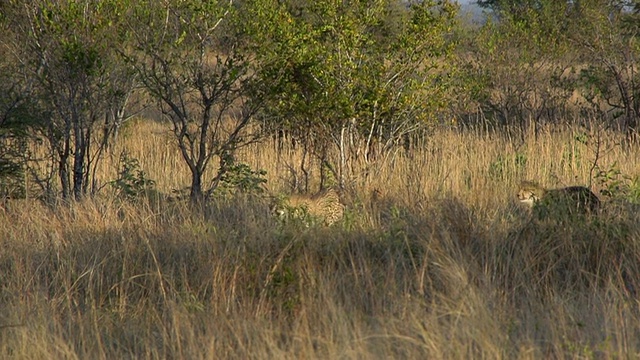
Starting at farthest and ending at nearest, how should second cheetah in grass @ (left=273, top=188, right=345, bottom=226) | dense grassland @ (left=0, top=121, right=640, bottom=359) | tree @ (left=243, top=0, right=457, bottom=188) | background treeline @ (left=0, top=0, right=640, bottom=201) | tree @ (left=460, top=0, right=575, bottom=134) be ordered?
tree @ (left=460, top=0, right=575, bottom=134) → tree @ (left=243, top=0, right=457, bottom=188) → background treeline @ (left=0, top=0, right=640, bottom=201) → second cheetah in grass @ (left=273, top=188, right=345, bottom=226) → dense grassland @ (left=0, top=121, right=640, bottom=359)

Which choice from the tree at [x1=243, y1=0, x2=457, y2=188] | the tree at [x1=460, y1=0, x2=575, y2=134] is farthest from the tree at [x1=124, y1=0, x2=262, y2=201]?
the tree at [x1=460, y1=0, x2=575, y2=134]

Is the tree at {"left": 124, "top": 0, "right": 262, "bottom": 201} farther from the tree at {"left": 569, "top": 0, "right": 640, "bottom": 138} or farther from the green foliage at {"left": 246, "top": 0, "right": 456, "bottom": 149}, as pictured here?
the tree at {"left": 569, "top": 0, "right": 640, "bottom": 138}

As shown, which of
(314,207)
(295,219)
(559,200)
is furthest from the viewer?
(314,207)

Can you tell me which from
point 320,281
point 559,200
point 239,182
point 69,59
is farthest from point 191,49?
point 320,281

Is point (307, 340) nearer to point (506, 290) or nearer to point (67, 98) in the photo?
point (506, 290)

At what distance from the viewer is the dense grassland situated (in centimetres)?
434

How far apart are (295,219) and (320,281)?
5.10ft

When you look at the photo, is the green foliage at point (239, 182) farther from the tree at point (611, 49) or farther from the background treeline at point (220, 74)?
the tree at point (611, 49)

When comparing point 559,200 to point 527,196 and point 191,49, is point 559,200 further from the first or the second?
point 191,49

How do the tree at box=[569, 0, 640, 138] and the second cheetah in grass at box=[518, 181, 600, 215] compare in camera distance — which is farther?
the tree at box=[569, 0, 640, 138]

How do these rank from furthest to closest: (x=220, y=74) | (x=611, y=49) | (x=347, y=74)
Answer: (x=611, y=49) → (x=220, y=74) → (x=347, y=74)

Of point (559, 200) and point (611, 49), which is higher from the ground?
point (611, 49)

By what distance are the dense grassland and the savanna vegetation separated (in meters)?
0.02

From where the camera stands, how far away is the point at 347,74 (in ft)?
28.7
